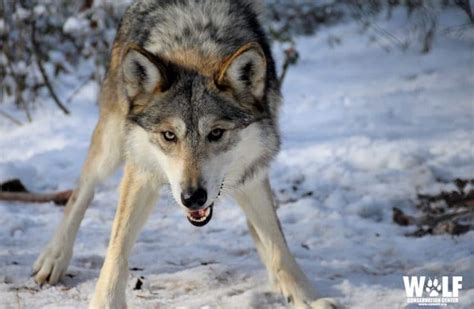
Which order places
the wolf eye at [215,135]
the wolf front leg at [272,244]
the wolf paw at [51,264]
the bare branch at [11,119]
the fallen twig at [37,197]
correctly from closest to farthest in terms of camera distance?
the wolf eye at [215,135] → the wolf front leg at [272,244] → the wolf paw at [51,264] → the fallen twig at [37,197] → the bare branch at [11,119]

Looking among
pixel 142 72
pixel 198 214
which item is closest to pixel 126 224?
pixel 198 214

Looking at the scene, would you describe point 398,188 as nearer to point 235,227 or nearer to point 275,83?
point 235,227

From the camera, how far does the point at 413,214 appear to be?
564cm

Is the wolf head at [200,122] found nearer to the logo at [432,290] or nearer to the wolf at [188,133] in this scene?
the wolf at [188,133]

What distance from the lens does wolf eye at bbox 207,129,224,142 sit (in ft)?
12.4

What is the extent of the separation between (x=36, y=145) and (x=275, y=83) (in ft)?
12.4

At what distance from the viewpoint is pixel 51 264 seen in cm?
445

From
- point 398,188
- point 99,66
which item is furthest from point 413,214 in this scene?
point 99,66

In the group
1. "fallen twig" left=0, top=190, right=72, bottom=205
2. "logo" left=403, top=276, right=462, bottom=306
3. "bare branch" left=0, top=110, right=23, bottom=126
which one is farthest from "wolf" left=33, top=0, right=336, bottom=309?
"bare branch" left=0, top=110, right=23, bottom=126

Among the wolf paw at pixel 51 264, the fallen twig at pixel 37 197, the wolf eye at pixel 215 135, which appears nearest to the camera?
the wolf eye at pixel 215 135

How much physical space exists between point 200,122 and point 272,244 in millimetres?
1032

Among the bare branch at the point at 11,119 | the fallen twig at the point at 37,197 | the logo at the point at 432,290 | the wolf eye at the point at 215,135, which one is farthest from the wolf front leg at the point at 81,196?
the bare branch at the point at 11,119

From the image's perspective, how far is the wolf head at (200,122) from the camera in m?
3.67

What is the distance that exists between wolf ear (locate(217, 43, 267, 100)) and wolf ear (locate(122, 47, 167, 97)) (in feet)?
1.07
